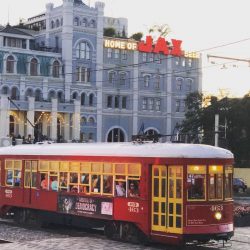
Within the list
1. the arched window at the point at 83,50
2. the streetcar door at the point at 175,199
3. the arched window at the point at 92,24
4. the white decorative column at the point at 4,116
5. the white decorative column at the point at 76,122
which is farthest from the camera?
the arched window at the point at 92,24

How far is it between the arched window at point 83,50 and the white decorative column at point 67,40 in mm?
1457

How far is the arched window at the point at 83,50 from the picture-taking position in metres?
78.1

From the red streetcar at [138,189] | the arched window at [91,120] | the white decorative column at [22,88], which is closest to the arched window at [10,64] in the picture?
the white decorative column at [22,88]

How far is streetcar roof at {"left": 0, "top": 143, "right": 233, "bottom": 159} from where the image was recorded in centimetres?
1878

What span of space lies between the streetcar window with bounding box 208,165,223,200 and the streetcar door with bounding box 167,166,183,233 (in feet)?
3.06

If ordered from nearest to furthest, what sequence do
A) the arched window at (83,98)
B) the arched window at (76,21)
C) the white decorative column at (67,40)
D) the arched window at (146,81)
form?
the white decorative column at (67,40) → the arched window at (76,21) → the arched window at (83,98) → the arched window at (146,81)

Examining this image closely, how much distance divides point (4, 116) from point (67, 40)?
44.0 feet

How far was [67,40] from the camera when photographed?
76500 millimetres

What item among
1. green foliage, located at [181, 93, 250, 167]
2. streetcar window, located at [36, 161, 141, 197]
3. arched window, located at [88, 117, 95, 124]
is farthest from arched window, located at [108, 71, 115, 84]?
streetcar window, located at [36, 161, 141, 197]

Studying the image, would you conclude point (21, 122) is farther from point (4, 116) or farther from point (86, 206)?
point (86, 206)

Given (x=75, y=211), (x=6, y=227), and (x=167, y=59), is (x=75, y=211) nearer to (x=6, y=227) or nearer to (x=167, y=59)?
(x=6, y=227)

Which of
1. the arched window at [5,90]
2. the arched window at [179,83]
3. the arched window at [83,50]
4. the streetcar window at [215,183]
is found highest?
the arched window at [83,50]

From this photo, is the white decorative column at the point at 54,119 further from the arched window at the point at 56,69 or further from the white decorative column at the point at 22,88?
the arched window at the point at 56,69

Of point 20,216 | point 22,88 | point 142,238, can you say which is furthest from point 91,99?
point 142,238
